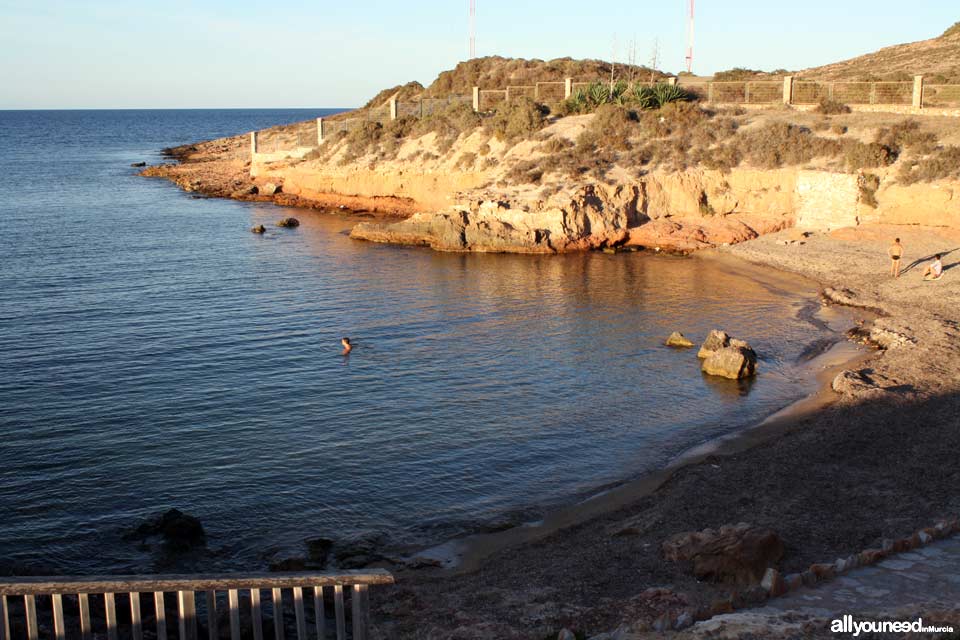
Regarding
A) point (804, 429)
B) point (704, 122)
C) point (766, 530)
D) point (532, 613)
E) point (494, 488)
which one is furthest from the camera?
point (704, 122)

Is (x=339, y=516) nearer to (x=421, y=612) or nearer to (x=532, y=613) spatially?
(x=421, y=612)

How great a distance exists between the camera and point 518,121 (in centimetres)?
5084

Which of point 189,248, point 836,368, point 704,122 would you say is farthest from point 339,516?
point 704,122

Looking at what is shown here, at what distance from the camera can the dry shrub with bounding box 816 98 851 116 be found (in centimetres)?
4603

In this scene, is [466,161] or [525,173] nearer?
[525,173]

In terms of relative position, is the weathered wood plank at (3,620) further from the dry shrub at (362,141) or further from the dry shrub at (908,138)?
the dry shrub at (362,141)

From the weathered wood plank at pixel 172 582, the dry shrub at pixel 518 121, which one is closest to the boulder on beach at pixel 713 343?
the weathered wood plank at pixel 172 582

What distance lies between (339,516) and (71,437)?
22.5 ft

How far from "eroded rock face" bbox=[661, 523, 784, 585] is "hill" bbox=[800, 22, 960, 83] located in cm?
4653

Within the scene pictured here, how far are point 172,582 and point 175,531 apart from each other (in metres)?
7.48

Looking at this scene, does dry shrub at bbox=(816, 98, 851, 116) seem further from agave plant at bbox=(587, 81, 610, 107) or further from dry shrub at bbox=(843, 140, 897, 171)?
agave plant at bbox=(587, 81, 610, 107)

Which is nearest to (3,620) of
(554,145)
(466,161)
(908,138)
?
(908,138)

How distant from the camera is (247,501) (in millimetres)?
16250

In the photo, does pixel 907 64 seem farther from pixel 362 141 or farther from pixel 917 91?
pixel 362 141
